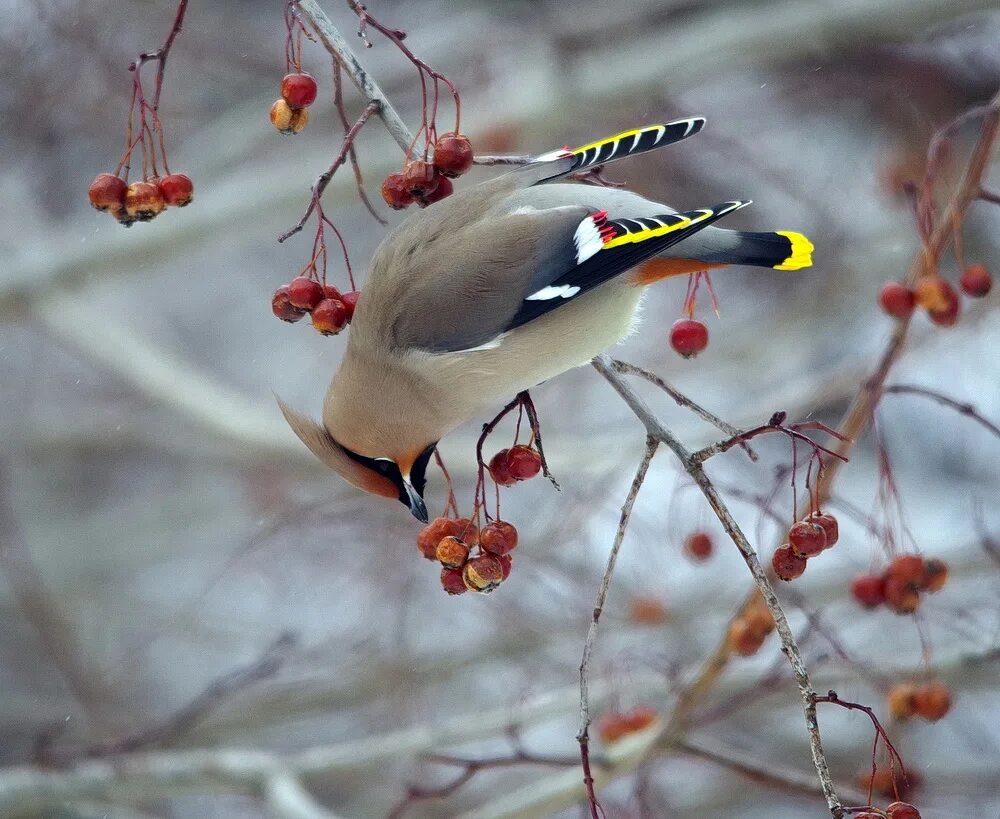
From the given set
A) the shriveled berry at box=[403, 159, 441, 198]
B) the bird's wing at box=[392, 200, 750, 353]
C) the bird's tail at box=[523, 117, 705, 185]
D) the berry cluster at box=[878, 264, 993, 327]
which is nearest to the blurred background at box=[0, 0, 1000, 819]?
the berry cluster at box=[878, 264, 993, 327]

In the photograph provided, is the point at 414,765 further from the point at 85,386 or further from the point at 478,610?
the point at 85,386

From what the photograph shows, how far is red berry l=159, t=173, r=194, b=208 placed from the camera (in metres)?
2.54

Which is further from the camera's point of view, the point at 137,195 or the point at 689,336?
the point at 689,336

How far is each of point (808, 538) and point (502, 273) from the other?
3.07ft

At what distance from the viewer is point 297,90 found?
93.1 inches

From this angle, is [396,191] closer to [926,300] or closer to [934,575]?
[926,300]

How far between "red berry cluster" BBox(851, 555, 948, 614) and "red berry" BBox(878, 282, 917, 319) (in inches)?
22.1

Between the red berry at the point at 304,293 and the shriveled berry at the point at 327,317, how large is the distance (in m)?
0.01

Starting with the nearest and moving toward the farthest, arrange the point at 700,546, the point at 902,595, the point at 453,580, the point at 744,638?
the point at 453,580
the point at 902,595
the point at 744,638
the point at 700,546

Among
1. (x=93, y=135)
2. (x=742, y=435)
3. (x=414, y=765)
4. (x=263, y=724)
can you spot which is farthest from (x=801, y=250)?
(x=93, y=135)

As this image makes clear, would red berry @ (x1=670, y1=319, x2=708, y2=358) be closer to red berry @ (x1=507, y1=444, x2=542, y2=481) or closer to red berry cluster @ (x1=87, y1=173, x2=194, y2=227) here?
red berry @ (x1=507, y1=444, x2=542, y2=481)

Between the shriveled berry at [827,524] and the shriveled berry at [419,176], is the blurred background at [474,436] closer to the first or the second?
the shriveled berry at [827,524]

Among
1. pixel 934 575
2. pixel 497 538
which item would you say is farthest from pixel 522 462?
pixel 934 575

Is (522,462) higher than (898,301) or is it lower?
lower
